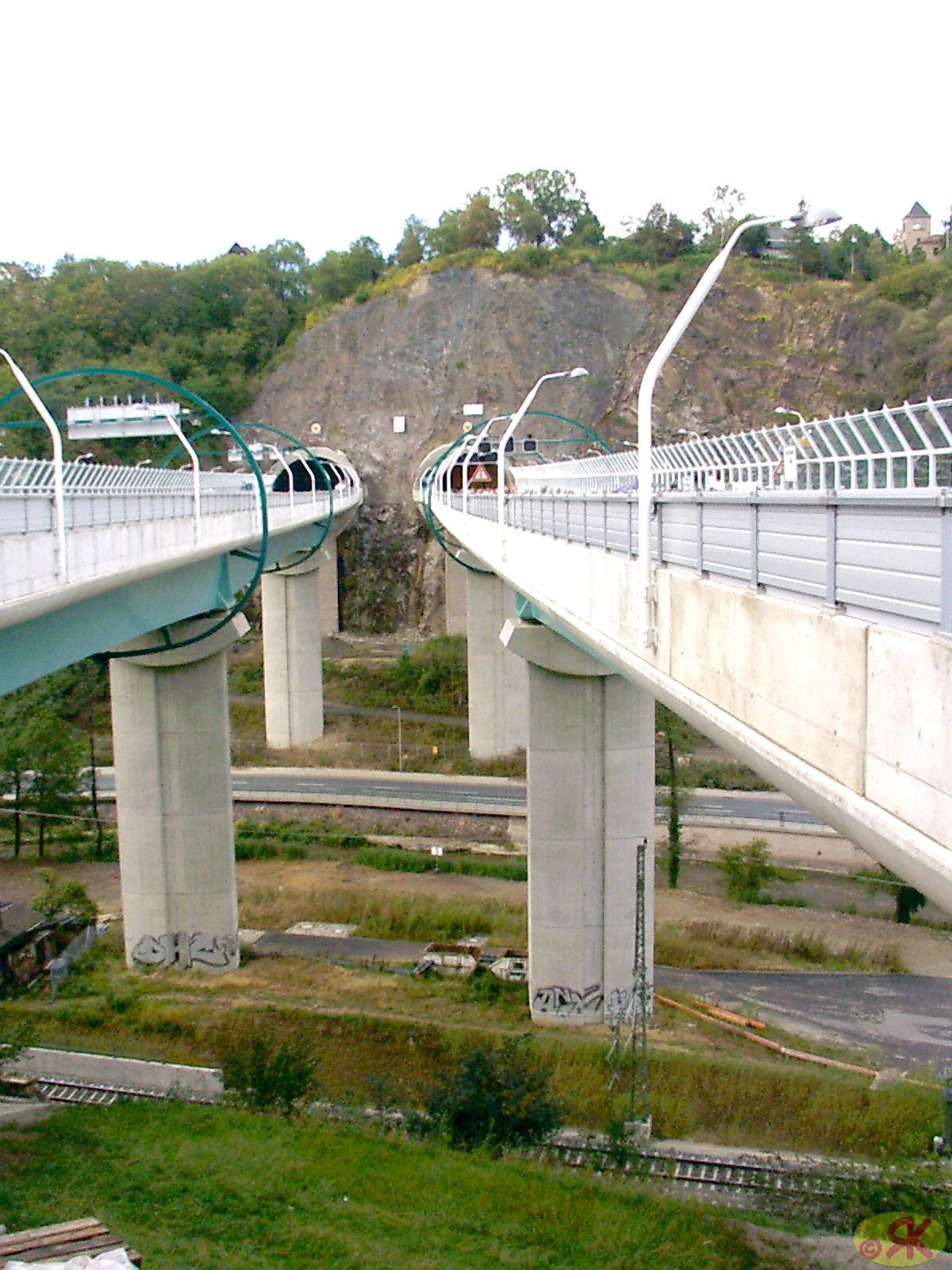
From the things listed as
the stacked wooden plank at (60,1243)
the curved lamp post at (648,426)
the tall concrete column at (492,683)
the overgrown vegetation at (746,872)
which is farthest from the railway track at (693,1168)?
the tall concrete column at (492,683)

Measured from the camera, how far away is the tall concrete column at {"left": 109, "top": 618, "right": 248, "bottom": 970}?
25.9 meters

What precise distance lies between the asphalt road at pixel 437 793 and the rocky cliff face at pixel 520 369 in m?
23.0

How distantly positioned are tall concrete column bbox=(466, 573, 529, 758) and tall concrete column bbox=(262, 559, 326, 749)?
767cm

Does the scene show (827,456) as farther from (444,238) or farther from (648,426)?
(444,238)

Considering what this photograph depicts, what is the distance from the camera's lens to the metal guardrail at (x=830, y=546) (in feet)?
14.4

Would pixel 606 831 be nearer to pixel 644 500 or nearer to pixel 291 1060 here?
pixel 291 1060

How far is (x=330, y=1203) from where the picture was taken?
49.1 feet

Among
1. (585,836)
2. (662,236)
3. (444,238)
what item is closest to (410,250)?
(444,238)

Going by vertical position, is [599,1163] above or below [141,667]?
below

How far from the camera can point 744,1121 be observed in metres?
A: 18.7

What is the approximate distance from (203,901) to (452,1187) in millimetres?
12590

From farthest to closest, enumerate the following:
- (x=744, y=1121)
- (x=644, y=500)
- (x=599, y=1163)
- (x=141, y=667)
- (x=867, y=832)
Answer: (x=141, y=667)
(x=744, y=1121)
(x=599, y=1163)
(x=644, y=500)
(x=867, y=832)

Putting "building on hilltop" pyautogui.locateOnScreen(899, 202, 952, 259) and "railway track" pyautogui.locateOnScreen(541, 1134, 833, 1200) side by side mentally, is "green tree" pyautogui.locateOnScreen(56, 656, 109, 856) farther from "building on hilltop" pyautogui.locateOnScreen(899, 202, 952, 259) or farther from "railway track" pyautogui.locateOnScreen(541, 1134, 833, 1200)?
"building on hilltop" pyautogui.locateOnScreen(899, 202, 952, 259)

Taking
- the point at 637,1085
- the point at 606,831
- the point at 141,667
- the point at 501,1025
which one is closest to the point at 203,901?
the point at 141,667
